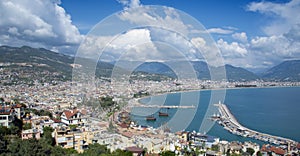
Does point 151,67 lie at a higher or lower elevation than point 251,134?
higher

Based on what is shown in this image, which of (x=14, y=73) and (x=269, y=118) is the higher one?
(x=14, y=73)

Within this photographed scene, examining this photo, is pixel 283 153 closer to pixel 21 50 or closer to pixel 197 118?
pixel 197 118

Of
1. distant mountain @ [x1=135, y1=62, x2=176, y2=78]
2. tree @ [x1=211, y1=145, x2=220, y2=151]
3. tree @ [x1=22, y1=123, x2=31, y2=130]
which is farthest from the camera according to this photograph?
tree @ [x1=211, y1=145, x2=220, y2=151]

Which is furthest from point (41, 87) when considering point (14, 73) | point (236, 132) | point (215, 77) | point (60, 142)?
point (215, 77)

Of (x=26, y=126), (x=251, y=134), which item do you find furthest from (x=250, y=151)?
(x=26, y=126)

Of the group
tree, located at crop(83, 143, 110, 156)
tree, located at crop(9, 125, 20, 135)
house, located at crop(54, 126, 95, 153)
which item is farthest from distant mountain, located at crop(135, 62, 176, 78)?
tree, located at crop(9, 125, 20, 135)

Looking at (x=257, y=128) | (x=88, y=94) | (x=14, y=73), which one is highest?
(x=14, y=73)

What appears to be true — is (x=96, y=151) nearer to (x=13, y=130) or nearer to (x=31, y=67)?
(x=13, y=130)

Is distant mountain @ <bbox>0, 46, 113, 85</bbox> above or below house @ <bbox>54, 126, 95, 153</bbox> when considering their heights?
above

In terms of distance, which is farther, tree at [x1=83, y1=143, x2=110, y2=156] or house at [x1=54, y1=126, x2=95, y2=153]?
→ house at [x1=54, y1=126, x2=95, y2=153]

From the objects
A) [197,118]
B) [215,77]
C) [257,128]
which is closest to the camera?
[215,77]

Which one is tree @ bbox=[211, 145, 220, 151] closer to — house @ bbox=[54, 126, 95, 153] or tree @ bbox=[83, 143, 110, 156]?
house @ bbox=[54, 126, 95, 153]
